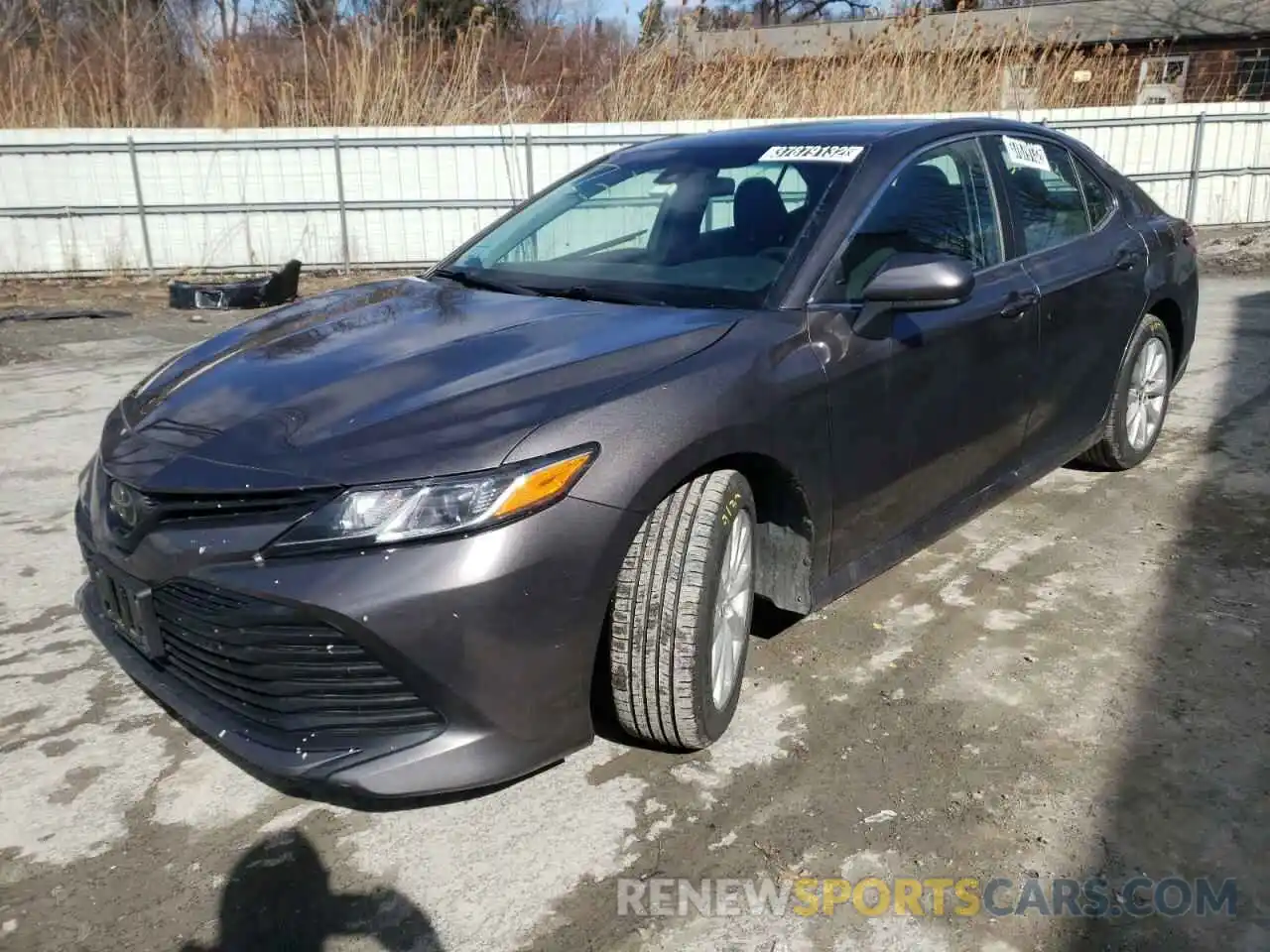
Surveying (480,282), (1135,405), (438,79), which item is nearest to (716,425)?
(480,282)

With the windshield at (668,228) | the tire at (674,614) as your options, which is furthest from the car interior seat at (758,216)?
the tire at (674,614)

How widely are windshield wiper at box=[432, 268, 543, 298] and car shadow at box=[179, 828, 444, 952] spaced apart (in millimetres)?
1733

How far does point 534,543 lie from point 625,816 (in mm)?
781

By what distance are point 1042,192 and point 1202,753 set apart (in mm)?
2222

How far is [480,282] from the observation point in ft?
11.4

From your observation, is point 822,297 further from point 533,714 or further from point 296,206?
point 296,206

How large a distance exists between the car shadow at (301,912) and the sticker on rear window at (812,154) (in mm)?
2422

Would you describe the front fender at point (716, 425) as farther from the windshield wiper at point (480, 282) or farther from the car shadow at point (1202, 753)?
the car shadow at point (1202, 753)

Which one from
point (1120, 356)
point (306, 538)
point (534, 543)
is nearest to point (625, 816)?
point (534, 543)

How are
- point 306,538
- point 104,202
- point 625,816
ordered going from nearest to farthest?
1. point 306,538
2. point 625,816
3. point 104,202

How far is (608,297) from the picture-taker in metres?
3.05

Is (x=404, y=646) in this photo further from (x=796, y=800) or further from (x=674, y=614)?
(x=796, y=800)

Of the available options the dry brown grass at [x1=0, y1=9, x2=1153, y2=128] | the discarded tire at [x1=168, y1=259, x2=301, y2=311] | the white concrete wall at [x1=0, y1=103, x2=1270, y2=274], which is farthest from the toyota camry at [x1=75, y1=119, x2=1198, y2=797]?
the dry brown grass at [x1=0, y1=9, x2=1153, y2=128]

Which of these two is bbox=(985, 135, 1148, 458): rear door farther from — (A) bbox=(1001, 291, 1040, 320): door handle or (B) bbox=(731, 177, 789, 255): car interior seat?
(B) bbox=(731, 177, 789, 255): car interior seat
